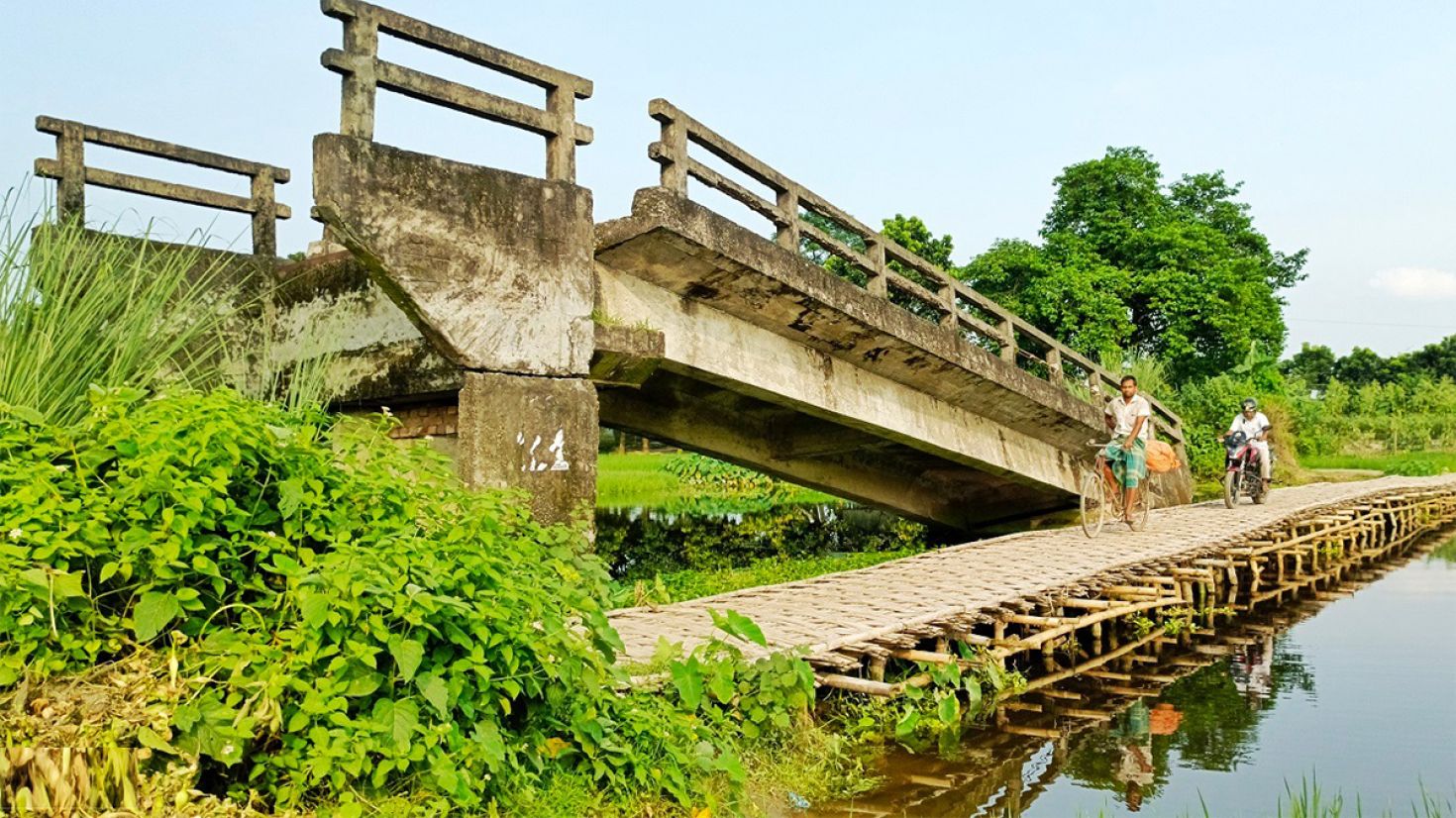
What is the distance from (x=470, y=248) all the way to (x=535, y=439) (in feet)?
4.57

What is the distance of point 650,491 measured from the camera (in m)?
27.3

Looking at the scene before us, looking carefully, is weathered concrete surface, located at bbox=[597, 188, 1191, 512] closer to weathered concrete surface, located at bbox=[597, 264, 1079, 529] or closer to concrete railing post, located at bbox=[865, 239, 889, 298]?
weathered concrete surface, located at bbox=[597, 264, 1079, 529]

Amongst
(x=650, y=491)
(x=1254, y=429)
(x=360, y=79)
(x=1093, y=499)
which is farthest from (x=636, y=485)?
(x=360, y=79)

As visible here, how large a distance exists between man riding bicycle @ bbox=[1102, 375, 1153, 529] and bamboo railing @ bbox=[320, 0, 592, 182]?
22.1 ft

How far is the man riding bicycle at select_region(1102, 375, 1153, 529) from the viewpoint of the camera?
42.5ft

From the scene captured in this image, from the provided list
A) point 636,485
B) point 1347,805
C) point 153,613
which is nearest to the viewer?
point 153,613

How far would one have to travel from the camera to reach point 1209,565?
12.5 m

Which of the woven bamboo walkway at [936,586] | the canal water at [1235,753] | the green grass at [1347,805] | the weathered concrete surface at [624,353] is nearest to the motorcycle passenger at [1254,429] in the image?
the woven bamboo walkway at [936,586]

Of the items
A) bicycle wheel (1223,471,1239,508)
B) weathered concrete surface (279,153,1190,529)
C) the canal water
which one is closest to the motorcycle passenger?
bicycle wheel (1223,471,1239,508)

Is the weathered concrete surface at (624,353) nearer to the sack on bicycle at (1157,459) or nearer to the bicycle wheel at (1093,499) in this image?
the bicycle wheel at (1093,499)

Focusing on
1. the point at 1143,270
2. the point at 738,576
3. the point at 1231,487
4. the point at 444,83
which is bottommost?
the point at 738,576

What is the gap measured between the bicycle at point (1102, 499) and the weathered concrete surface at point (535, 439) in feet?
22.4

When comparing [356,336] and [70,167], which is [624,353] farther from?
[70,167]

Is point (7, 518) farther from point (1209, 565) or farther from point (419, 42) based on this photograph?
point (1209, 565)
